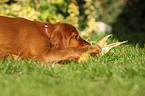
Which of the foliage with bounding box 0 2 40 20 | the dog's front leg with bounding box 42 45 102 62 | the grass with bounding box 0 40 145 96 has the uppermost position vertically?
the foliage with bounding box 0 2 40 20

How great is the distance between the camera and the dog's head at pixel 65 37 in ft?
8.84

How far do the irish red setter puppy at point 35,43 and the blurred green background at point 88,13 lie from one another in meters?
1.76

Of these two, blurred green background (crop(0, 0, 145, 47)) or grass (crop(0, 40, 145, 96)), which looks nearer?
grass (crop(0, 40, 145, 96))

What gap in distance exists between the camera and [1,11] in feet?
13.8

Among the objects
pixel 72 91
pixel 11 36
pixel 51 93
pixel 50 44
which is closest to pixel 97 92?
pixel 72 91

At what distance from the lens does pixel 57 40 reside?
269 centimetres

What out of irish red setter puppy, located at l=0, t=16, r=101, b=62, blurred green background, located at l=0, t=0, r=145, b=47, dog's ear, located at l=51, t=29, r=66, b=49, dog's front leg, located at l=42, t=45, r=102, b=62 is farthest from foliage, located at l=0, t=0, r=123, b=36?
dog's front leg, located at l=42, t=45, r=102, b=62

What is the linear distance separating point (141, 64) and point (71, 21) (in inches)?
122

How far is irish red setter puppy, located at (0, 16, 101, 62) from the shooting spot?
2514mm

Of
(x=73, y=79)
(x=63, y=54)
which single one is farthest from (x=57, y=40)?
(x=73, y=79)

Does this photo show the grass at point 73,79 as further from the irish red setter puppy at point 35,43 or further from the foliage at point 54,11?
the foliage at point 54,11

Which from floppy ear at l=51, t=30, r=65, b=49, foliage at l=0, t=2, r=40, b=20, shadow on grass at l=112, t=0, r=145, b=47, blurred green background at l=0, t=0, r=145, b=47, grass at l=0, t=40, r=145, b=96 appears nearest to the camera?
grass at l=0, t=40, r=145, b=96

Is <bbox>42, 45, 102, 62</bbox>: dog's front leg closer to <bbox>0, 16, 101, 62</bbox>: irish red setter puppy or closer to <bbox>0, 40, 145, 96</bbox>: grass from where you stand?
<bbox>0, 16, 101, 62</bbox>: irish red setter puppy

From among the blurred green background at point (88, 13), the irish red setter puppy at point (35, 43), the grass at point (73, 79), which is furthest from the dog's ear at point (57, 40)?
the blurred green background at point (88, 13)
